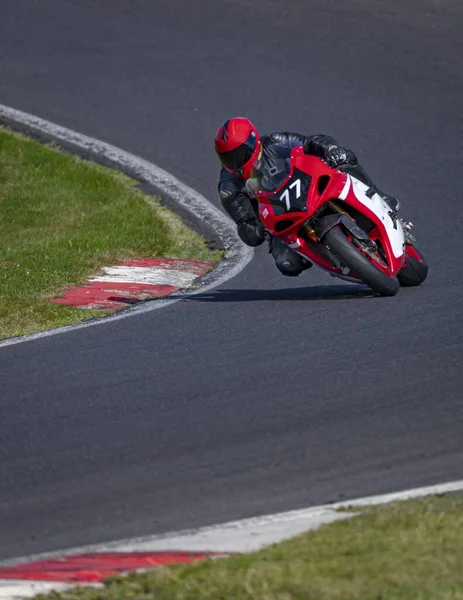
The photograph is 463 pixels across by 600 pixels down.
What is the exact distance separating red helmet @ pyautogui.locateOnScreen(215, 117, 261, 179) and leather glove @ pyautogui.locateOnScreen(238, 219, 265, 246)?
38 cm

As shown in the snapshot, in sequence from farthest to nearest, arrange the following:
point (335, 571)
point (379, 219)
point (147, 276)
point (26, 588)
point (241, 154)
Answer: point (147, 276), point (241, 154), point (379, 219), point (26, 588), point (335, 571)

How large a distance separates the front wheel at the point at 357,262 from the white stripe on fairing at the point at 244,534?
3.91 m

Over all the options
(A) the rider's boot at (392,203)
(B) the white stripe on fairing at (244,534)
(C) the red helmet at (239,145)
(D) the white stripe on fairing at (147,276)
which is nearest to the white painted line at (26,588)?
(B) the white stripe on fairing at (244,534)

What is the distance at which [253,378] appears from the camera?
6293 mm

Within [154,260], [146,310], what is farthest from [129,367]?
[154,260]

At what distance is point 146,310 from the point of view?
28.9 feet

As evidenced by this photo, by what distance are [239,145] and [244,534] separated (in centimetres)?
488

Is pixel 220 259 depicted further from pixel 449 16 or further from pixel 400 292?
pixel 449 16

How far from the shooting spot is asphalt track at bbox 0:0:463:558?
474 centimetres

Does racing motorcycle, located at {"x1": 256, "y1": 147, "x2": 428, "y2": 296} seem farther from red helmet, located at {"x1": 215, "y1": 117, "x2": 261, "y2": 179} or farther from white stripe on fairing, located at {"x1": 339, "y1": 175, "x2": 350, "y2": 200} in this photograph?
red helmet, located at {"x1": 215, "y1": 117, "x2": 261, "y2": 179}

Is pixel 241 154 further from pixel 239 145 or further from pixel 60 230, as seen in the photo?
pixel 60 230

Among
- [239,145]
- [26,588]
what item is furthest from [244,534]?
[239,145]

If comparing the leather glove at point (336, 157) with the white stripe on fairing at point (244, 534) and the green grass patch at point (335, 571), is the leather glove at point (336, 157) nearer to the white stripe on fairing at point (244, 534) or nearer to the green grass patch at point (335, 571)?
the white stripe on fairing at point (244, 534)

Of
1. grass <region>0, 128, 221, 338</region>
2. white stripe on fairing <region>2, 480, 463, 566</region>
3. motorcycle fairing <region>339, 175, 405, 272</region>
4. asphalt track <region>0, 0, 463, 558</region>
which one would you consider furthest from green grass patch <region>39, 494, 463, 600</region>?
grass <region>0, 128, 221, 338</region>
